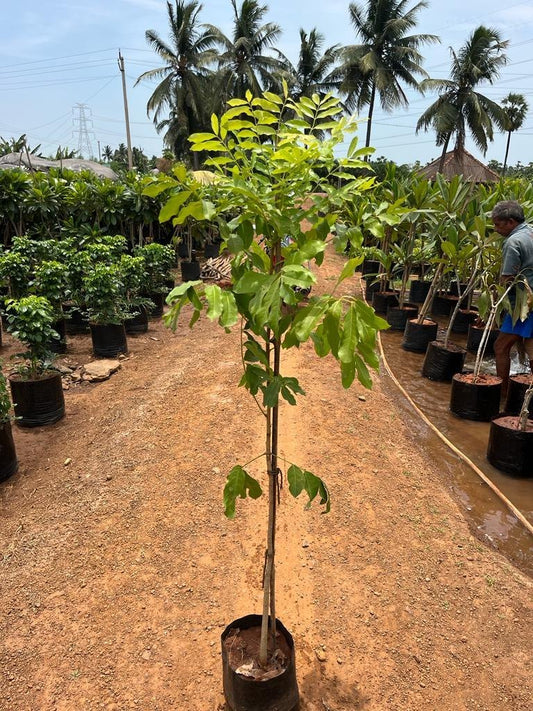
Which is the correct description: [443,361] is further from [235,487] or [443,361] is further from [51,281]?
[51,281]

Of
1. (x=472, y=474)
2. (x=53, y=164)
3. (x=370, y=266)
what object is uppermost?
(x=53, y=164)

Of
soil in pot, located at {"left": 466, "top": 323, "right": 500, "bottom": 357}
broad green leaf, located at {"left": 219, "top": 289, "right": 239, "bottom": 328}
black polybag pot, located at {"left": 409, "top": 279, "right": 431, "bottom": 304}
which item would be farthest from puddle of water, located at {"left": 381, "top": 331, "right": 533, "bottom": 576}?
black polybag pot, located at {"left": 409, "top": 279, "right": 431, "bottom": 304}

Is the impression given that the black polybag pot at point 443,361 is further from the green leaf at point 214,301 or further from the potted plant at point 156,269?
the green leaf at point 214,301

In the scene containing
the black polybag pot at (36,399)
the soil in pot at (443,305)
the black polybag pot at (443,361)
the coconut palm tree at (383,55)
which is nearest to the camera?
the black polybag pot at (36,399)

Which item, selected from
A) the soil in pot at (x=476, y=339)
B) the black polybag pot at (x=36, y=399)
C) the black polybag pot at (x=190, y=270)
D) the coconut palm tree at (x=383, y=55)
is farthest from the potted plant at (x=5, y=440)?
the coconut palm tree at (x=383, y=55)

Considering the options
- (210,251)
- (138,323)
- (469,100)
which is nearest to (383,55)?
(469,100)

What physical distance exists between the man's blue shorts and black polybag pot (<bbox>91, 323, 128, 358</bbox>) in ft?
14.5

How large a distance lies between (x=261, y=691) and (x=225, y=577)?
0.81 meters

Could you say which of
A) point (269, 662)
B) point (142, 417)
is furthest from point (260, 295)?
point (142, 417)

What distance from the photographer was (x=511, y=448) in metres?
3.67

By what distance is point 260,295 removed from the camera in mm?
1164

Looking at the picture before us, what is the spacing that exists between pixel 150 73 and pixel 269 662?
26.8m

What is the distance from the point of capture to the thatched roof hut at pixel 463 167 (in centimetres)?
2577

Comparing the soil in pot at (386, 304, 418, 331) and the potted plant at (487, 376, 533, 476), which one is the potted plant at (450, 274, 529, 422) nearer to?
the potted plant at (487, 376, 533, 476)
